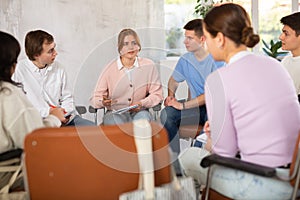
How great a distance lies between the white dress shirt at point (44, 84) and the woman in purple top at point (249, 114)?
5.42ft

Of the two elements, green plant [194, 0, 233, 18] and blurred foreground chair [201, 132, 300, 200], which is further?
green plant [194, 0, 233, 18]

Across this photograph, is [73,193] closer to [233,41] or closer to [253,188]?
[253,188]

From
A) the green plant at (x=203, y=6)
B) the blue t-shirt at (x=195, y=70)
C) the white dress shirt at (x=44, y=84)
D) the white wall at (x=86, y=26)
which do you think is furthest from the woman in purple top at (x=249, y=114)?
the green plant at (x=203, y=6)

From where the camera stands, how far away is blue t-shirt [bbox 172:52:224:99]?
3.33 m

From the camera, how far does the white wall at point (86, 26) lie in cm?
430

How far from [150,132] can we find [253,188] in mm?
571

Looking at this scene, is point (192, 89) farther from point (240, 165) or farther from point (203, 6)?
point (240, 165)

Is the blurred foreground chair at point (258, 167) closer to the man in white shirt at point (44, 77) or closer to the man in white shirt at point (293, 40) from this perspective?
the man in white shirt at point (293, 40)

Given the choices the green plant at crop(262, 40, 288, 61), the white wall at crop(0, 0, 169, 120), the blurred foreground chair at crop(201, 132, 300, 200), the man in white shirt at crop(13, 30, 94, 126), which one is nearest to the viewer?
the blurred foreground chair at crop(201, 132, 300, 200)

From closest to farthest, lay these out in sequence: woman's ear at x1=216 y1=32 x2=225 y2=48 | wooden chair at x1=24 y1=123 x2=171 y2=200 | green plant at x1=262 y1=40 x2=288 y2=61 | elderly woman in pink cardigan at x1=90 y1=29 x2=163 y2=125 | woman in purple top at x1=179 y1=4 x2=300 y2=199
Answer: wooden chair at x1=24 y1=123 x2=171 y2=200
woman in purple top at x1=179 y1=4 x2=300 y2=199
woman's ear at x1=216 y1=32 x2=225 y2=48
elderly woman in pink cardigan at x1=90 y1=29 x2=163 y2=125
green plant at x1=262 y1=40 x2=288 y2=61

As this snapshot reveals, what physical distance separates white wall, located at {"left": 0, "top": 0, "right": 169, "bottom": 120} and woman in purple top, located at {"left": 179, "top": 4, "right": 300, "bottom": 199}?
8.24 feet

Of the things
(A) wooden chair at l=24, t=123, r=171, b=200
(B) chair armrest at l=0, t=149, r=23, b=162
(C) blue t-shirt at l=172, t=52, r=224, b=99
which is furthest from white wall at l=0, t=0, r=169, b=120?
(A) wooden chair at l=24, t=123, r=171, b=200

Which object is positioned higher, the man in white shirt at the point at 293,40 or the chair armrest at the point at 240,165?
the man in white shirt at the point at 293,40

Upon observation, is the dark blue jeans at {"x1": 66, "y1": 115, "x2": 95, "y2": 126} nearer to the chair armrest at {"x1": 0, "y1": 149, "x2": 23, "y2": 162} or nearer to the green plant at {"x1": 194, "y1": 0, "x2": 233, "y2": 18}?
the chair armrest at {"x1": 0, "y1": 149, "x2": 23, "y2": 162}
